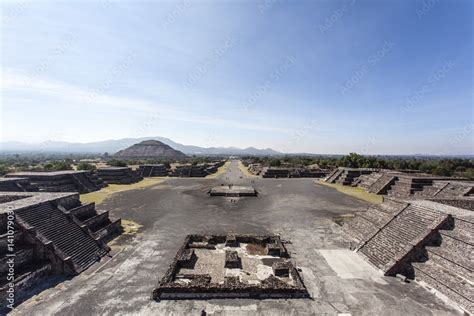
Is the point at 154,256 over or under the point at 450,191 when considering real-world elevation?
under

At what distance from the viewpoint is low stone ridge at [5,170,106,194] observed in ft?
124

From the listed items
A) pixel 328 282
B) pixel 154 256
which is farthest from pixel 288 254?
pixel 154 256

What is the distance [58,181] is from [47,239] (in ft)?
94.6

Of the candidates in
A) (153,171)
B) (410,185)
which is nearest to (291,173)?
(410,185)

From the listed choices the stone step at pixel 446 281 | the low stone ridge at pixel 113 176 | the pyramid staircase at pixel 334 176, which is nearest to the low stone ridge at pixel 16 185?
the low stone ridge at pixel 113 176

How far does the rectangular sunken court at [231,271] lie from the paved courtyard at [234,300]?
53cm

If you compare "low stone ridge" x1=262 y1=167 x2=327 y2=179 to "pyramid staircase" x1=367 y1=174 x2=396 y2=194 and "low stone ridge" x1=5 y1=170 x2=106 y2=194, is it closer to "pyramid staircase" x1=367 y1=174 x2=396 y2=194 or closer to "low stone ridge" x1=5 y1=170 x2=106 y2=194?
"pyramid staircase" x1=367 y1=174 x2=396 y2=194

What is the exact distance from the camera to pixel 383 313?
12172mm

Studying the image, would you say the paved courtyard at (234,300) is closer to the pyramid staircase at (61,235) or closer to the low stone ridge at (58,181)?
the pyramid staircase at (61,235)

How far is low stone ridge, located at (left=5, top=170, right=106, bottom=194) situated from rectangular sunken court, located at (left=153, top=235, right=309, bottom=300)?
101ft

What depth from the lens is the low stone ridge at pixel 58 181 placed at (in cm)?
3766

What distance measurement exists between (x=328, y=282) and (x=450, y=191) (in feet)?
115

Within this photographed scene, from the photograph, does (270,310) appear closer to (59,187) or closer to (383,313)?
(383,313)

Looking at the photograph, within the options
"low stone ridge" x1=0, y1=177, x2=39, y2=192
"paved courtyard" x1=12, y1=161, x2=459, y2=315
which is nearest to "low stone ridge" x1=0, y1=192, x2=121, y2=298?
"paved courtyard" x1=12, y1=161, x2=459, y2=315
